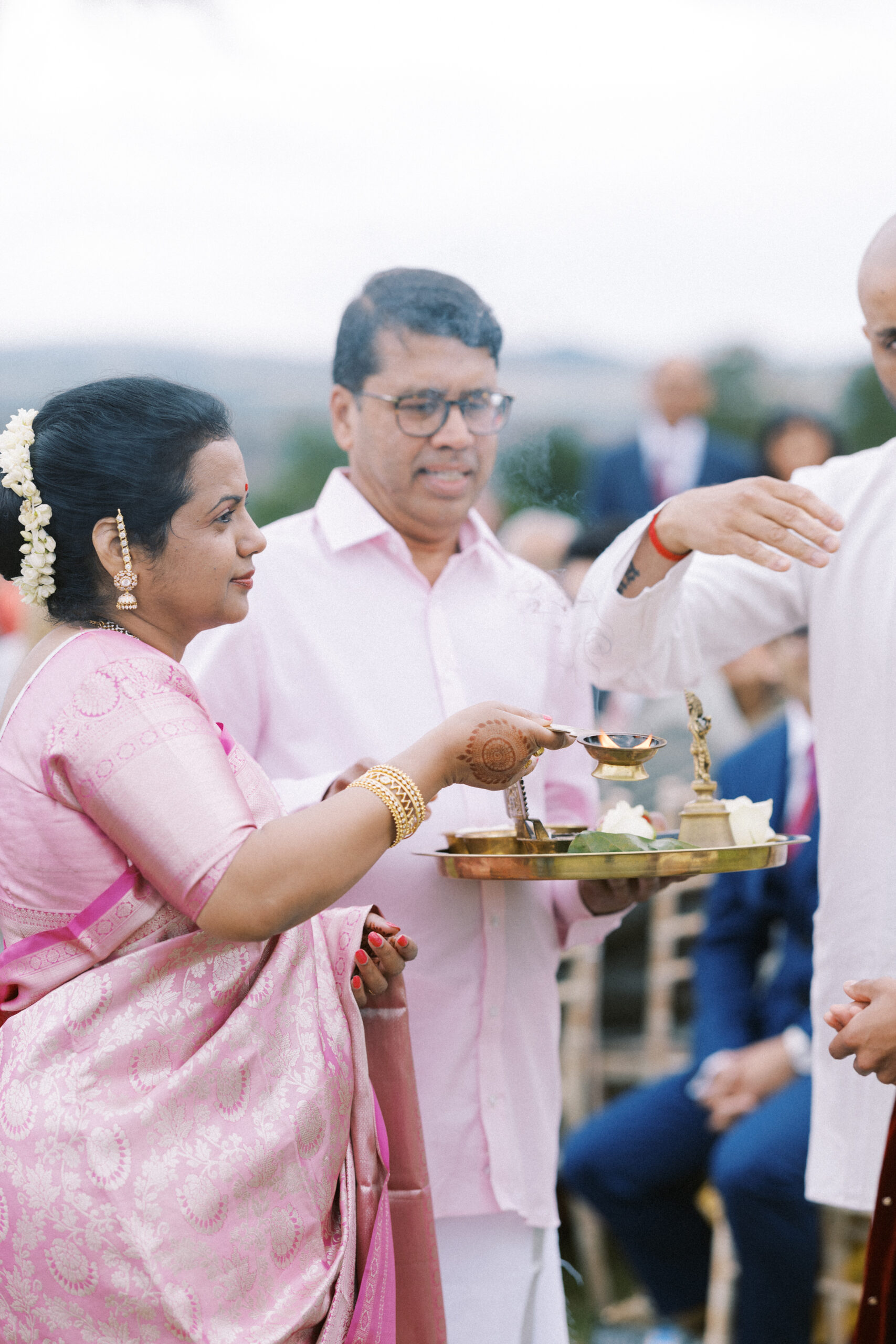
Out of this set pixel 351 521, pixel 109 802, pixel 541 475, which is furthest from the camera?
pixel 541 475

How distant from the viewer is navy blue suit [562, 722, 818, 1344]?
12.1 feet

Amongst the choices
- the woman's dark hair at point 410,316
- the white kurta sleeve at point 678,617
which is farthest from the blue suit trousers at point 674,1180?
the woman's dark hair at point 410,316

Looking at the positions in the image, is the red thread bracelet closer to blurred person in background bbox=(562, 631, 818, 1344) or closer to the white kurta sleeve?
the white kurta sleeve

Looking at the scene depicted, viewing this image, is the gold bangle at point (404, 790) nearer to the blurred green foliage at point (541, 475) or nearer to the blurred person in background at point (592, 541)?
the blurred green foliage at point (541, 475)

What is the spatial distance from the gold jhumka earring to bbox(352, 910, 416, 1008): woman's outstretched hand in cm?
59

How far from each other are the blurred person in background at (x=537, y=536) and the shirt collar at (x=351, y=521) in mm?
128

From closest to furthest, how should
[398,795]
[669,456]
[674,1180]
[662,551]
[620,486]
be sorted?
[398,795]
[662,551]
[674,1180]
[620,486]
[669,456]

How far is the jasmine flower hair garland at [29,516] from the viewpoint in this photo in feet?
6.01

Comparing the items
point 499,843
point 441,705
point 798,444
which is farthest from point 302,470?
point 798,444

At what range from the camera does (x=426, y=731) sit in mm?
2410

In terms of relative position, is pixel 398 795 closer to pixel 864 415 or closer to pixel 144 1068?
pixel 144 1068

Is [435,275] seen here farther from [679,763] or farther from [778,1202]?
[778,1202]

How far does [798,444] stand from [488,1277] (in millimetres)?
3892

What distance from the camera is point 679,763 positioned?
Result: 298 cm
